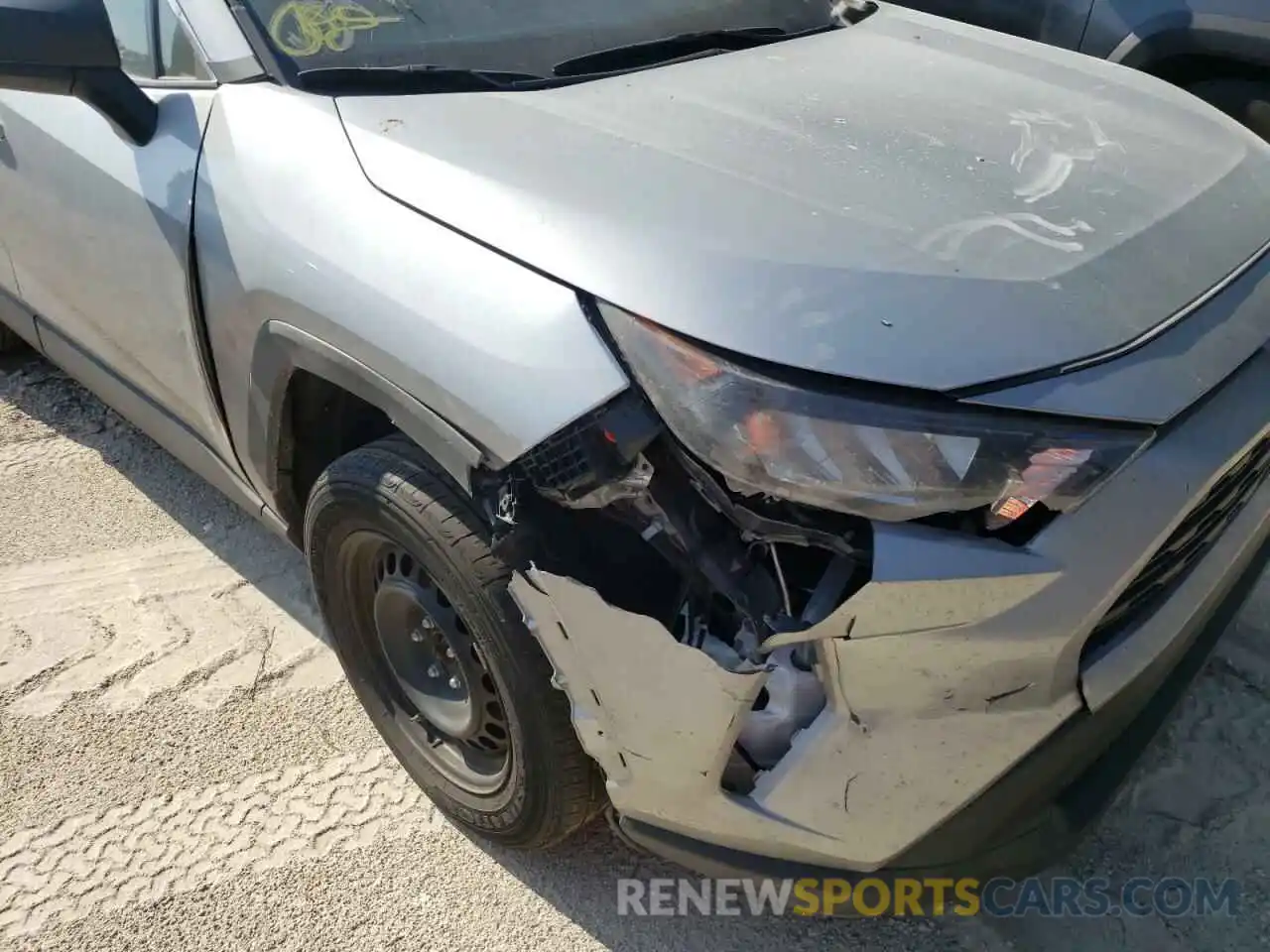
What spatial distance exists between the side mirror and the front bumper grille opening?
6.33ft

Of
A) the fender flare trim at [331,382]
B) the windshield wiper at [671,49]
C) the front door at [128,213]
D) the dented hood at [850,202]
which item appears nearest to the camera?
the dented hood at [850,202]

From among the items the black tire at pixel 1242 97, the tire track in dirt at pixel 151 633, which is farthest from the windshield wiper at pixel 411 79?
the black tire at pixel 1242 97

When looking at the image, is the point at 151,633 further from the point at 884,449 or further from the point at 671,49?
the point at 884,449

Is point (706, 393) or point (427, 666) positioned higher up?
point (706, 393)

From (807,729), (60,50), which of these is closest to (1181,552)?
(807,729)

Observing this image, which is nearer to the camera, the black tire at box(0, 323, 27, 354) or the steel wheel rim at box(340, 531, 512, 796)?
the steel wheel rim at box(340, 531, 512, 796)

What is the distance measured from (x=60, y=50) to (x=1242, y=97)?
3.96m

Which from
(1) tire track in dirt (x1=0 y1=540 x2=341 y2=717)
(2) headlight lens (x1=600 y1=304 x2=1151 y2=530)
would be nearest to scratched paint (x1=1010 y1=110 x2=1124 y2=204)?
(2) headlight lens (x1=600 y1=304 x2=1151 y2=530)

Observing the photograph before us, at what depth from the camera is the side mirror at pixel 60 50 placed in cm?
188

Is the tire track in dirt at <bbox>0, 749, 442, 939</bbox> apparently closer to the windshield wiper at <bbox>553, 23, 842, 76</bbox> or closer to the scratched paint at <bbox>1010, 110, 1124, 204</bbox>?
the windshield wiper at <bbox>553, 23, 842, 76</bbox>

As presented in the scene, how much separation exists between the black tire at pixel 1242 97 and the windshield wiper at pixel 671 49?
7.34 feet

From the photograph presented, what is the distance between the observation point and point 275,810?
7.55ft

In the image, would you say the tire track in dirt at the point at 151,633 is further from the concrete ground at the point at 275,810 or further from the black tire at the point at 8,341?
the black tire at the point at 8,341

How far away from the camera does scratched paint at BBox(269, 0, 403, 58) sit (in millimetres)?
2064
